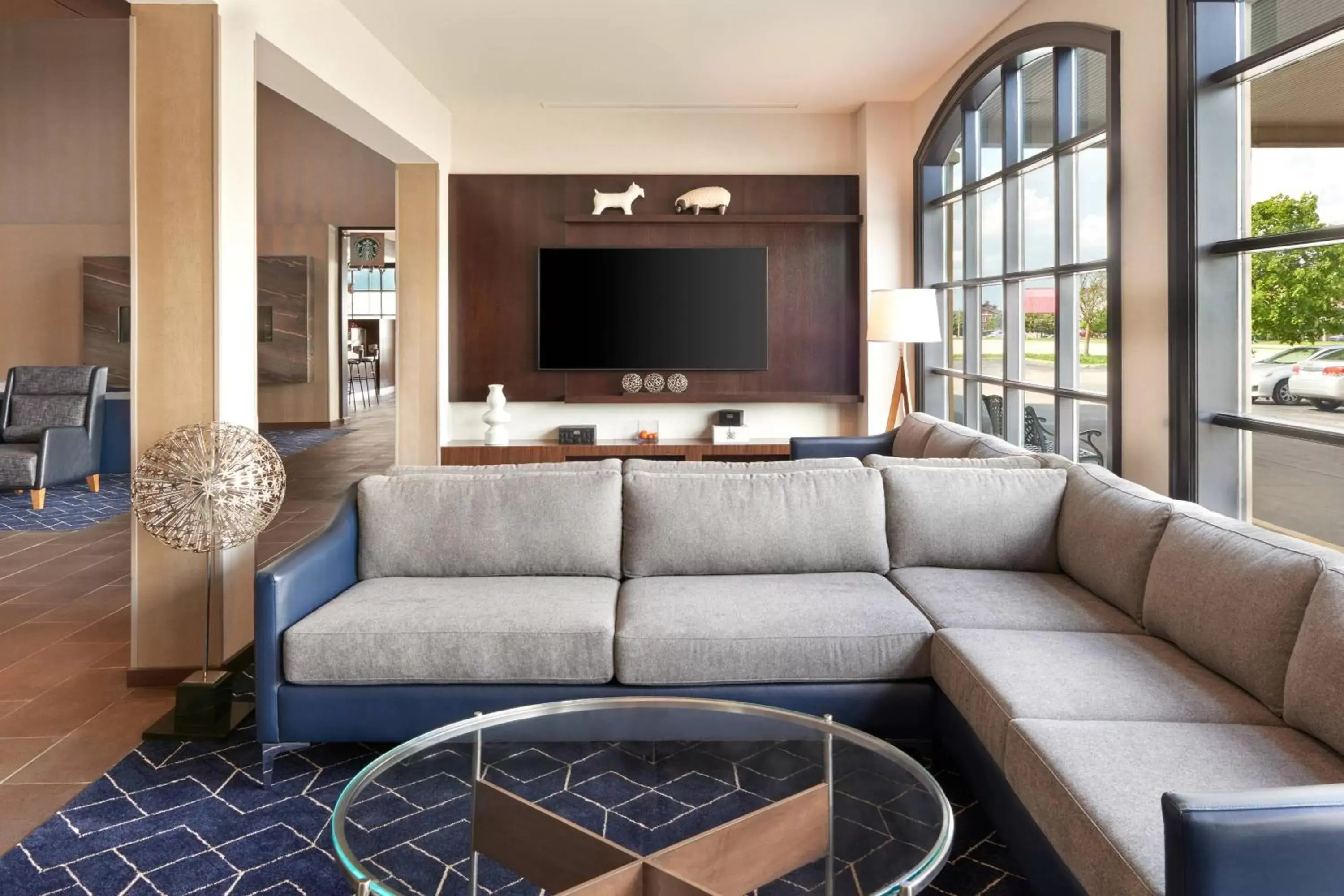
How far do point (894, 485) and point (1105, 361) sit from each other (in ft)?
4.82

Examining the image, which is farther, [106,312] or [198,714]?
[106,312]

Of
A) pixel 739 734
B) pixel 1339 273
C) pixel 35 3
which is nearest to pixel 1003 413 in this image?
pixel 1339 273

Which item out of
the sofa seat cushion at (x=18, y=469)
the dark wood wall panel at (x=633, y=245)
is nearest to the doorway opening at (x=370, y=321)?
the sofa seat cushion at (x=18, y=469)

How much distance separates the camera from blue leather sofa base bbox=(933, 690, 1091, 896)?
69.7 inches

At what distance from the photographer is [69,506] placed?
6.85 m

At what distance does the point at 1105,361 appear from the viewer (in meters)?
4.11

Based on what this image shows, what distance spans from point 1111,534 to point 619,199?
15.5ft

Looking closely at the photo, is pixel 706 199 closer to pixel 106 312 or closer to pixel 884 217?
pixel 884 217

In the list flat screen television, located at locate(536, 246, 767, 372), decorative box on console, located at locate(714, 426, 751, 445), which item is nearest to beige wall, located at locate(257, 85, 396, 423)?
flat screen television, located at locate(536, 246, 767, 372)

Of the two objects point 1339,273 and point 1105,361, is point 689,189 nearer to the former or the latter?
point 1105,361

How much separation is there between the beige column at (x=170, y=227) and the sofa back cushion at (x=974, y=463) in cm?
231

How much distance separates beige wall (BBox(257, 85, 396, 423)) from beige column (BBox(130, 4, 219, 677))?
5.14 meters

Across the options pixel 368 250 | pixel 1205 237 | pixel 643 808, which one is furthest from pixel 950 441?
pixel 368 250

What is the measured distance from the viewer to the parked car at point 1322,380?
9.27ft
